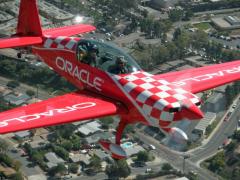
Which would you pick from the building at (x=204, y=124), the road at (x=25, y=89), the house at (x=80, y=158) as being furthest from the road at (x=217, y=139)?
the road at (x=25, y=89)

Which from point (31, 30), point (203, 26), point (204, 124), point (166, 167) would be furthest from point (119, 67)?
point (203, 26)

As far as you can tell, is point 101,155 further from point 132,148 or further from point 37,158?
point 37,158

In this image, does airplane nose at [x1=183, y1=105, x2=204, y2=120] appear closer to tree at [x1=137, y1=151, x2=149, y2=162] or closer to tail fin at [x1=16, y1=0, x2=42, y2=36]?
tail fin at [x1=16, y1=0, x2=42, y2=36]

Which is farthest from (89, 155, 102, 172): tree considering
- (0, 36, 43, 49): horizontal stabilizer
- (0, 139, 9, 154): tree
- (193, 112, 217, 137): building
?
(0, 36, 43, 49): horizontal stabilizer

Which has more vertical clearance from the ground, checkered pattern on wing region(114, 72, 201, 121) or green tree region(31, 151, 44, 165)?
checkered pattern on wing region(114, 72, 201, 121)

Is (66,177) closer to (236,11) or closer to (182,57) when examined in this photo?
(182,57)

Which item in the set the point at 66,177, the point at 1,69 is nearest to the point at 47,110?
the point at 66,177
